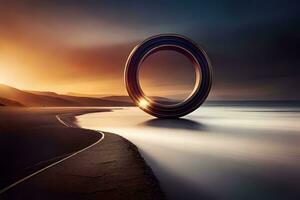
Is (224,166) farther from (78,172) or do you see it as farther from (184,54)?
(184,54)

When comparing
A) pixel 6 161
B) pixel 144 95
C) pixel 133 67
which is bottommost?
pixel 6 161

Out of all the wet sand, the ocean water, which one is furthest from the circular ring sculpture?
the wet sand

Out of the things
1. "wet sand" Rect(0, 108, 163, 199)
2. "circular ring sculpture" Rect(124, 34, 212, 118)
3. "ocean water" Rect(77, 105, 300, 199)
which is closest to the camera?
"wet sand" Rect(0, 108, 163, 199)

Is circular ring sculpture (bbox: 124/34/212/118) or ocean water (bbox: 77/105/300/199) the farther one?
circular ring sculpture (bbox: 124/34/212/118)

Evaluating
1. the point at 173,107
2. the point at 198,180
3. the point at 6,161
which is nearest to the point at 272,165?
→ the point at 198,180

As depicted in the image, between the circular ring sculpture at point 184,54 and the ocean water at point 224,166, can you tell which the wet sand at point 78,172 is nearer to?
the ocean water at point 224,166

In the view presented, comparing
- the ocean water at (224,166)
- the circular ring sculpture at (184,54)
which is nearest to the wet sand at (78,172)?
the ocean water at (224,166)

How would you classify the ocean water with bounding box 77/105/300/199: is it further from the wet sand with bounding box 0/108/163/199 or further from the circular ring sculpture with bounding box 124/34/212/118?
the circular ring sculpture with bounding box 124/34/212/118

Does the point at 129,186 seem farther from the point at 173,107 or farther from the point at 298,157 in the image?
the point at 173,107
